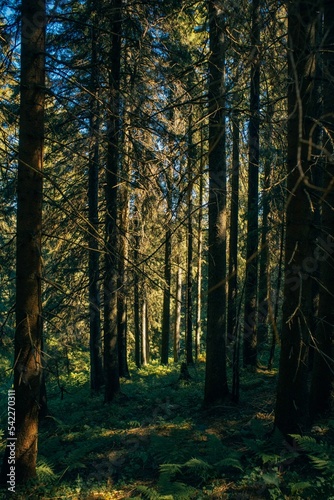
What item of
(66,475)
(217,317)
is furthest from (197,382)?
(66,475)

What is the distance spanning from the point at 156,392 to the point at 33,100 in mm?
9595

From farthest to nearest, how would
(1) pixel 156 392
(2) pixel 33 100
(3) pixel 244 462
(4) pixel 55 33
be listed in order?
(1) pixel 156 392 < (4) pixel 55 33 < (3) pixel 244 462 < (2) pixel 33 100

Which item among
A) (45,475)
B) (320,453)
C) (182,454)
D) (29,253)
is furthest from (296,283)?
(45,475)

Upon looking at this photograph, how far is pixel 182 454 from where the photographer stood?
5957 millimetres

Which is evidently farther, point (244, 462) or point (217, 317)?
point (217, 317)

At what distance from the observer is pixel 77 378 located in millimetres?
17922

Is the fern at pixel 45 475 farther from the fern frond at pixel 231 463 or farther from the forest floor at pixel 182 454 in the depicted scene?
the fern frond at pixel 231 463

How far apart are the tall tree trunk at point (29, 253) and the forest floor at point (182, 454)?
0.63 metres

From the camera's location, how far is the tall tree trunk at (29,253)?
4.95 meters

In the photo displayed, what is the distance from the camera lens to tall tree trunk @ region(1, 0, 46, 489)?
4949 mm

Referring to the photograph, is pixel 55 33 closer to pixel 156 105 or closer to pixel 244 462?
pixel 156 105

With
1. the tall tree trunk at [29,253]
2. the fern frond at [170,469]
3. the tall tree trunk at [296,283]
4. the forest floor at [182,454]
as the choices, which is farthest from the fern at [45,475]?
the tall tree trunk at [296,283]

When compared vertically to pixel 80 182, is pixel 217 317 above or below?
below

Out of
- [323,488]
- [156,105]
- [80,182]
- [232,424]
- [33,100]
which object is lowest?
[232,424]
